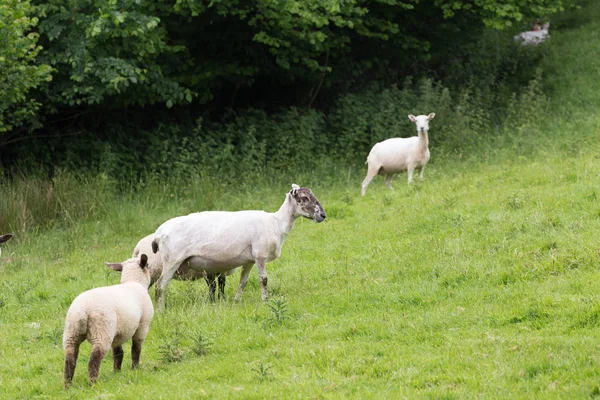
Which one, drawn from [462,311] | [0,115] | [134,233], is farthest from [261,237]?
[0,115]

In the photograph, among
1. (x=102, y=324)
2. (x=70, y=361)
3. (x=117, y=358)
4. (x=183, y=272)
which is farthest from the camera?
(x=183, y=272)

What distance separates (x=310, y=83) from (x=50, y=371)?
62.7ft

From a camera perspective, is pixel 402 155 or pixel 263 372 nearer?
pixel 263 372

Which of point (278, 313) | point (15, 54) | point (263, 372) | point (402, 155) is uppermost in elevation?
point (15, 54)

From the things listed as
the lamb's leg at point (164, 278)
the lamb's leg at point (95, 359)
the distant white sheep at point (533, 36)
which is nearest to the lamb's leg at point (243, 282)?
the lamb's leg at point (164, 278)

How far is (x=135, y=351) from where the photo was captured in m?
8.32

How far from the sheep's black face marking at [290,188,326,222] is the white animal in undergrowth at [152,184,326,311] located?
0.40m

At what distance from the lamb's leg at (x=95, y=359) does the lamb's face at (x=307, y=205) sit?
13.7 feet

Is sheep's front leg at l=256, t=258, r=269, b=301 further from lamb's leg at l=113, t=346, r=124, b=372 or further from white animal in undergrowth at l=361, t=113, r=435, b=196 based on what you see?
white animal in undergrowth at l=361, t=113, r=435, b=196

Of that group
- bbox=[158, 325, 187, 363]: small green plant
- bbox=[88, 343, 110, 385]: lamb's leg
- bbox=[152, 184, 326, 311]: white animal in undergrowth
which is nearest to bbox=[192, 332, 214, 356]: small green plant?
bbox=[158, 325, 187, 363]: small green plant

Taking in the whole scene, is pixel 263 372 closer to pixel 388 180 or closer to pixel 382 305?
pixel 382 305

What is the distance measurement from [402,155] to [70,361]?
12.3 metres

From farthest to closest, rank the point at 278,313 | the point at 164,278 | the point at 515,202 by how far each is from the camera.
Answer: the point at 515,202 → the point at 164,278 → the point at 278,313

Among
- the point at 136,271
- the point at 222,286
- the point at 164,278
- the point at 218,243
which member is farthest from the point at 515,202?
the point at 136,271
